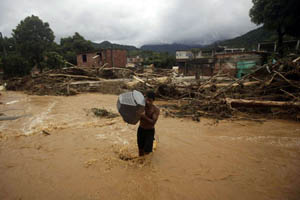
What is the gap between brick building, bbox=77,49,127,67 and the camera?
26109 millimetres

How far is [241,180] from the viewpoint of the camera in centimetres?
256

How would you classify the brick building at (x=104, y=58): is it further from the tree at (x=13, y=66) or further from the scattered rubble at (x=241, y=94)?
the scattered rubble at (x=241, y=94)

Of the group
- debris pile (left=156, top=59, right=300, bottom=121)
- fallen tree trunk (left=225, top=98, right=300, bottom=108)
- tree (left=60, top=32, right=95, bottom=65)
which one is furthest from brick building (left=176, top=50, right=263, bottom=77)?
tree (left=60, top=32, right=95, bottom=65)

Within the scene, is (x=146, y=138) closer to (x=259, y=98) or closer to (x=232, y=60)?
(x=259, y=98)

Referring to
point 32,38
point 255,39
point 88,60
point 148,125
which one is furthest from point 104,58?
point 255,39

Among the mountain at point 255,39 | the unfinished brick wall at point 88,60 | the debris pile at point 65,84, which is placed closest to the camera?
the debris pile at point 65,84

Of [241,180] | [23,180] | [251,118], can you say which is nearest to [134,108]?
[241,180]

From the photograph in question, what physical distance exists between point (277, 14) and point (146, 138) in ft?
70.1

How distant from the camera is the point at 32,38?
79.8 ft

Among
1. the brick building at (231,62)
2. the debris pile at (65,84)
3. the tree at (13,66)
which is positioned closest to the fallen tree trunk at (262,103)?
the debris pile at (65,84)

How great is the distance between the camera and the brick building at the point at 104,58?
26.1 meters

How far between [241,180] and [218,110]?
3.86 m

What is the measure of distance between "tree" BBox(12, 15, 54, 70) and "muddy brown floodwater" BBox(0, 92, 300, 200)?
83.0 ft

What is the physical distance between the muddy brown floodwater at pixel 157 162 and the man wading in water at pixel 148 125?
310 millimetres
